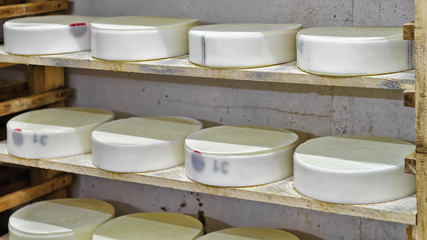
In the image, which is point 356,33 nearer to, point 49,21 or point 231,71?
point 231,71

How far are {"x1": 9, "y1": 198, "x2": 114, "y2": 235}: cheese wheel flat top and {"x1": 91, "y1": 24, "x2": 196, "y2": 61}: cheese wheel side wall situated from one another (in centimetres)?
75

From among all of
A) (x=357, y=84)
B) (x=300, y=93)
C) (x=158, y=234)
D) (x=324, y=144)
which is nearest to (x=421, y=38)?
(x=357, y=84)

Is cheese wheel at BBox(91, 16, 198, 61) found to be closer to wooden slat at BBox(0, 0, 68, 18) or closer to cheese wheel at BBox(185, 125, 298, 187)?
cheese wheel at BBox(185, 125, 298, 187)

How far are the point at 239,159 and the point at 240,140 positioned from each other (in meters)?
0.17

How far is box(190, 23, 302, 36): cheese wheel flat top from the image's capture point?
233cm

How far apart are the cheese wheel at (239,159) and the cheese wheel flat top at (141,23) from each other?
0.40 metres

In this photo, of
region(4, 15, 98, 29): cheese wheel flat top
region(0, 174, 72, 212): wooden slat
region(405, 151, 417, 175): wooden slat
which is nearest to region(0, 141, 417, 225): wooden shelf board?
region(405, 151, 417, 175): wooden slat

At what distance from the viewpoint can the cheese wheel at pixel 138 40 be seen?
8.13 feet

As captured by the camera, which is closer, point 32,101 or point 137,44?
point 137,44

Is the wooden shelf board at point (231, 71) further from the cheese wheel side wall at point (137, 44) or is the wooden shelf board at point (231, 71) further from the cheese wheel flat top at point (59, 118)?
the cheese wheel flat top at point (59, 118)

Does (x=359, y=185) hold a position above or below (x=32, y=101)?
below

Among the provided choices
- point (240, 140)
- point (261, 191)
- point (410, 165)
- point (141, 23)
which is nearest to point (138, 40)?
point (141, 23)

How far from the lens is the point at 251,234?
2740mm

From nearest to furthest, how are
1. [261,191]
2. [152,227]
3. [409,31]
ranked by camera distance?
1. [409,31]
2. [261,191]
3. [152,227]
